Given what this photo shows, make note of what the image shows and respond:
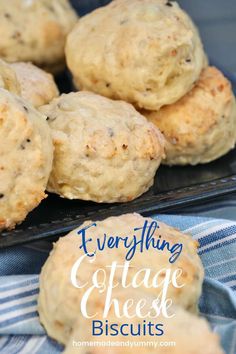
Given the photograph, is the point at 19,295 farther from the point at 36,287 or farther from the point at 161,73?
the point at 161,73

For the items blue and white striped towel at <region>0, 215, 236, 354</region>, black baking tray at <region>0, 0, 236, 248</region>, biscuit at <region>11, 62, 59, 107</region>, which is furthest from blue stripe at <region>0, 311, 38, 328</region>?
biscuit at <region>11, 62, 59, 107</region>

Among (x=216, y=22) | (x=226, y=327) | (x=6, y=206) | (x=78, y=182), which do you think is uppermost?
(x=6, y=206)

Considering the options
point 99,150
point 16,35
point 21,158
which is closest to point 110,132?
point 99,150

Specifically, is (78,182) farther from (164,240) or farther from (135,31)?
(135,31)

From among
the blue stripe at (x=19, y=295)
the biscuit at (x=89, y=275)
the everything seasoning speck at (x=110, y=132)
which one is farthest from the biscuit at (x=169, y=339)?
the everything seasoning speck at (x=110, y=132)

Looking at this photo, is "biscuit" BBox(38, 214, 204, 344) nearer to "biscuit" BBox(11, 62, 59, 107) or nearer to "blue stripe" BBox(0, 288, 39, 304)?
"blue stripe" BBox(0, 288, 39, 304)

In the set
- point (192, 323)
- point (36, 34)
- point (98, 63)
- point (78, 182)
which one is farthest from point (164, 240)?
point (36, 34)
